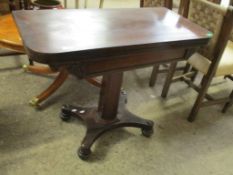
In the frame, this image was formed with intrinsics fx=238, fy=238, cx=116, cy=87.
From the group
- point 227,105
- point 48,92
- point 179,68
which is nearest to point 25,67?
point 48,92

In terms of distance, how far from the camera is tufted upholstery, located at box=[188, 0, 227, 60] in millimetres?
1472

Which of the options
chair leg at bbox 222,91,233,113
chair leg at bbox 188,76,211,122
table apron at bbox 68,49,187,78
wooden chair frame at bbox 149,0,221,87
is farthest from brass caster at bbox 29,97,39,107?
chair leg at bbox 222,91,233,113

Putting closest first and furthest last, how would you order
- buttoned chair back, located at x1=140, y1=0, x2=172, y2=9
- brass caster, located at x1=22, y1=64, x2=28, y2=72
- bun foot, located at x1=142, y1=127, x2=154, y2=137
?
1. bun foot, located at x1=142, y1=127, x2=154, y2=137
2. buttoned chair back, located at x1=140, y1=0, x2=172, y2=9
3. brass caster, located at x1=22, y1=64, x2=28, y2=72

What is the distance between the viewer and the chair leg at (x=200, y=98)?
5.55ft

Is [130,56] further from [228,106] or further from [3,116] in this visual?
[228,106]

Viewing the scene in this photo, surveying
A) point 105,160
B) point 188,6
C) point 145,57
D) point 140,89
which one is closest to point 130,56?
point 145,57

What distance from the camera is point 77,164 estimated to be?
55.4 inches

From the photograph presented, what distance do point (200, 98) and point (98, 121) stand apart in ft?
2.57

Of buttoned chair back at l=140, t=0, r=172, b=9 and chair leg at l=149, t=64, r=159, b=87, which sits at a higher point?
buttoned chair back at l=140, t=0, r=172, b=9

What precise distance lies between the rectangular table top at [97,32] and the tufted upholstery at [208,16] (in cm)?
25

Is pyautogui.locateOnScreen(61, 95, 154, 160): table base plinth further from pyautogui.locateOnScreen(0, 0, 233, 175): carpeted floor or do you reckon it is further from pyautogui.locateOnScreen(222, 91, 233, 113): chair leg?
pyautogui.locateOnScreen(222, 91, 233, 113): chair leg

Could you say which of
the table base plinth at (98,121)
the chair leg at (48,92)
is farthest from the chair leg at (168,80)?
the chair leg at (48,92)

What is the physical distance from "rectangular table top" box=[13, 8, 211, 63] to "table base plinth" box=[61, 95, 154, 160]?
2.18 feet

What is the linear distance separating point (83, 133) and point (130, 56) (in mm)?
735
